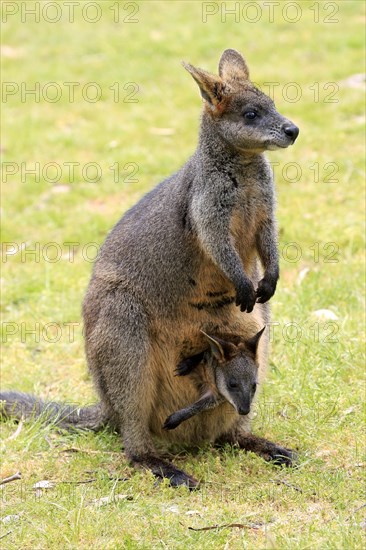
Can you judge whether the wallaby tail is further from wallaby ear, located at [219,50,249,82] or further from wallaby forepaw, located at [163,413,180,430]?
wallaby ear, located at [219,50,249,82]

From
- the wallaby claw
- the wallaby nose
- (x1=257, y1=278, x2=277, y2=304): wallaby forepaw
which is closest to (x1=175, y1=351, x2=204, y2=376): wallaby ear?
(x1=257, y1=278, x2=277, y2=304): wallaby forepaw

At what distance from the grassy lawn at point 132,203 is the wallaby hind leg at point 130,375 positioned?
4.8 inches

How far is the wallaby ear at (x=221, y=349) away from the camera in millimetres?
4461

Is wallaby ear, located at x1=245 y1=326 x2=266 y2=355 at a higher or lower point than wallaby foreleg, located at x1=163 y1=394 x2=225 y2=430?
higher

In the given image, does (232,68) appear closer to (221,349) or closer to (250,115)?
(250,115)

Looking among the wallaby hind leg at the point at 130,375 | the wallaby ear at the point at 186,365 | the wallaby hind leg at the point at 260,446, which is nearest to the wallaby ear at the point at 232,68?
the wallaby hind leg at the point at 130,375

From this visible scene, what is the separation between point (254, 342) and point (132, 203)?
3.64m

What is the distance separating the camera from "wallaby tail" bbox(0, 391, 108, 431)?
5.03 metres

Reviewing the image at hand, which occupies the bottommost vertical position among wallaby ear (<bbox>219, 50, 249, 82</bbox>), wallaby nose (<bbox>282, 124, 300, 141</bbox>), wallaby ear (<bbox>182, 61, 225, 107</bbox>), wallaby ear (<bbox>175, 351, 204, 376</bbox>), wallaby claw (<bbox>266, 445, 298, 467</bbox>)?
wallaby claw (<bbox>266, 445, 298, 467</bbox>)

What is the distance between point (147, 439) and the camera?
15.4ft

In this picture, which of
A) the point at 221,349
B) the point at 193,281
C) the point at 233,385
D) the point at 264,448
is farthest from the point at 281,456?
the point at 193,281

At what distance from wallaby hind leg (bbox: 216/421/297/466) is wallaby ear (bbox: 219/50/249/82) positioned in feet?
5.57

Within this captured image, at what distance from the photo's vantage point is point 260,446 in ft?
15.6

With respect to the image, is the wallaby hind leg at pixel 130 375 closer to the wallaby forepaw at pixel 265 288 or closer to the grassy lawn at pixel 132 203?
the grassy lawn at pixel 132 203
